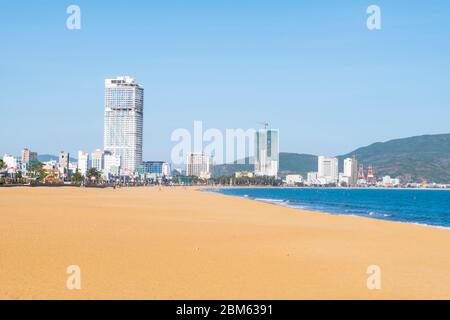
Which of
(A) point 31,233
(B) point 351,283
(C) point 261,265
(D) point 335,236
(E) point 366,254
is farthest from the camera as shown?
(D) point 335,236

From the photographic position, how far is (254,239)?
21234 mm

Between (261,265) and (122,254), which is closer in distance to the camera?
(261,265)

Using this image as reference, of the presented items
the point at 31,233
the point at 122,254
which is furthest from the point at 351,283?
the point at 31,233

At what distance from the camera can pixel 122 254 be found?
15742 mm
